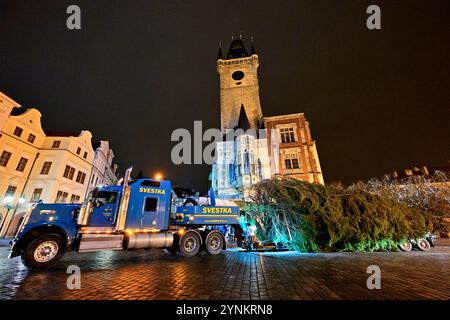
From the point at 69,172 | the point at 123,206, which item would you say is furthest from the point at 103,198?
the point at 69,172

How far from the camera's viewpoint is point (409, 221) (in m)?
11.8

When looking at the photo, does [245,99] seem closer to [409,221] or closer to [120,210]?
[409,221]

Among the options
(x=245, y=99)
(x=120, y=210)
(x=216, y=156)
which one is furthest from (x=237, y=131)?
(x=120, y=210)

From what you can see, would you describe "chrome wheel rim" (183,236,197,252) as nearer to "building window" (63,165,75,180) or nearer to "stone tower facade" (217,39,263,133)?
"building window" (63,165,75,180)

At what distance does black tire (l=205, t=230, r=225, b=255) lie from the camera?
9844 mm

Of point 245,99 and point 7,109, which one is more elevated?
point 245,99

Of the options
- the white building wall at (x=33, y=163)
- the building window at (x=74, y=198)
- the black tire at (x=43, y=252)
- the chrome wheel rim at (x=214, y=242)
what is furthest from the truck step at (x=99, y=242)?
the building window at (x=74, y=198)

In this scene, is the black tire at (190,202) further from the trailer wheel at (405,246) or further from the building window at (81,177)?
the building window at (81,177)

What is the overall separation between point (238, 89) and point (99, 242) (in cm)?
4886

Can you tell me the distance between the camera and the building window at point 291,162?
30.2 metres

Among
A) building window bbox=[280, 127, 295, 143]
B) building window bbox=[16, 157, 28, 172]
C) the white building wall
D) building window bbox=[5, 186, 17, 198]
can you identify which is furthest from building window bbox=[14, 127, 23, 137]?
building window bbox=[280, 127, 295, 143]
